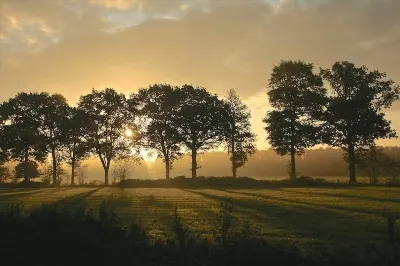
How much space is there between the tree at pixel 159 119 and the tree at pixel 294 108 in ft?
69.6

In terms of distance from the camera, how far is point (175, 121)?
80.2 m

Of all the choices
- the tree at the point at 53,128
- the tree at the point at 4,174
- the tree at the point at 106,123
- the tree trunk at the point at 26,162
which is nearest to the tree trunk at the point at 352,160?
the tree at the point at 106,123

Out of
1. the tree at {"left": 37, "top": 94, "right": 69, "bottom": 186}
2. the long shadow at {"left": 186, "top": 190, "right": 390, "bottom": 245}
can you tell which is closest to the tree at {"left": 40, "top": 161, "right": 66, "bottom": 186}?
the tree at {"left": 37, "top": 94, "right": 69, "bottom": 186}

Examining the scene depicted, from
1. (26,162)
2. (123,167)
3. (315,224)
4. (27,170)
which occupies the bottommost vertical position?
(315,224)

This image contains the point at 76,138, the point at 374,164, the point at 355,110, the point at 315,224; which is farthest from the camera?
the point at 374,164

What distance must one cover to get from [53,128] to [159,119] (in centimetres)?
2282

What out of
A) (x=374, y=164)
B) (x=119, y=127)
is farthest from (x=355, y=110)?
(x=119, y=127)

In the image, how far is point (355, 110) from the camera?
213ft

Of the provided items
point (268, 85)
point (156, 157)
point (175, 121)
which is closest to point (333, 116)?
point (268, 85)

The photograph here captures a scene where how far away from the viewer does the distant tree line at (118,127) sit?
3164 inches

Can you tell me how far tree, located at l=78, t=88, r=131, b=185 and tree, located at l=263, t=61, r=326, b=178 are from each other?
1249 inches

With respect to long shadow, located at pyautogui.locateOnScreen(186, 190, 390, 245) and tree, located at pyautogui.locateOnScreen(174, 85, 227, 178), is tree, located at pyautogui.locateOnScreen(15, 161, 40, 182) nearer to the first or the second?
tree, located at pyautogui.locateOnScreen(174, 85, 227, 178)

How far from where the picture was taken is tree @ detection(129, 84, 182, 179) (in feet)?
265

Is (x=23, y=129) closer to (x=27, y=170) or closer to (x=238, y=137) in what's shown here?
(x=27, y=170)
